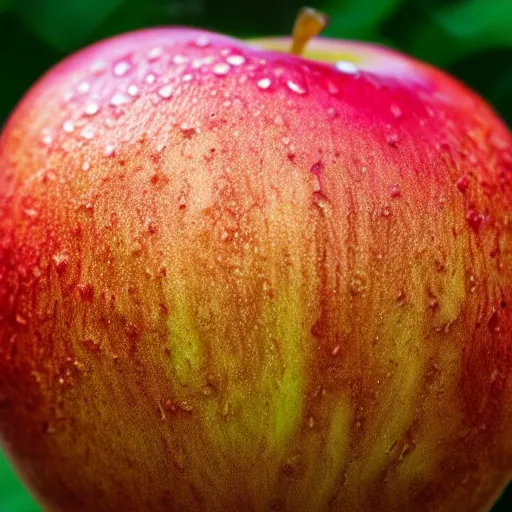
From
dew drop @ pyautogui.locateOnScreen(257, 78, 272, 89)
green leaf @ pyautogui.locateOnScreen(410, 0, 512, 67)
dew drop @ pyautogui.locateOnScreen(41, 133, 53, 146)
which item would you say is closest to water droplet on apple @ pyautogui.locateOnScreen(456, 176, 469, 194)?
dew drop @ pyautogui.locateOnScreen(257, 78, 272, 89)

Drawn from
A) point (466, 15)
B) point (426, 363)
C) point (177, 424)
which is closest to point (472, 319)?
point (426, 363)

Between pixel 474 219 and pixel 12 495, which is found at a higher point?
pixel 474 219

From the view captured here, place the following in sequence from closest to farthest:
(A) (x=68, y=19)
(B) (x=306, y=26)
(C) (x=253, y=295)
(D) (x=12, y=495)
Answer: (C) (x=253, y=295) → (B) (x=306, y=26) → (D) (x=12, y=495) → (A) (x=68, y=19)

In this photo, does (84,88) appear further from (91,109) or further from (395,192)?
(395,192)

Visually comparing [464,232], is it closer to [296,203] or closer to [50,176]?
[296,203]

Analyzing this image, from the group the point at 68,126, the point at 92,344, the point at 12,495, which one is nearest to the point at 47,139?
the point at 68,126

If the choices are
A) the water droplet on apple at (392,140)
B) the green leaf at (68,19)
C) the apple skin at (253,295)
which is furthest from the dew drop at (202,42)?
the green leaf at (68,19)

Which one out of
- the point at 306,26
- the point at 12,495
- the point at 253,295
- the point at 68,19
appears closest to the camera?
the point at 253,295
